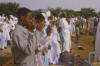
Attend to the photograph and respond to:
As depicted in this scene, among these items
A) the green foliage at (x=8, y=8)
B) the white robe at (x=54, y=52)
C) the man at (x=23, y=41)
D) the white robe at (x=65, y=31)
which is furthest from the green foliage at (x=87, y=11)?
the man at (x=23, y=41)

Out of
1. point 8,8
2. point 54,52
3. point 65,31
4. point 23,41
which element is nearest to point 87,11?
point 8,8

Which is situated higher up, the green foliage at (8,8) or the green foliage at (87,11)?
the green foliage at (8,8)

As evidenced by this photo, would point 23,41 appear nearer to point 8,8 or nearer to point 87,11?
point 87,11

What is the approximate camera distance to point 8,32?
12.2 m

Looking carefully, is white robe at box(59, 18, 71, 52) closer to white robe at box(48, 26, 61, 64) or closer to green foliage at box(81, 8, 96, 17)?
white robe at box(48, 26, 61, 64)

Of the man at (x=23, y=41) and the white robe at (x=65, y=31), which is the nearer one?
the man at (x=23, y=41)

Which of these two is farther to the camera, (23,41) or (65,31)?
(65,31)

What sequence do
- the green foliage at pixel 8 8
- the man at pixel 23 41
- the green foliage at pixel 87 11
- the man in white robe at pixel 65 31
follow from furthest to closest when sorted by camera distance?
the green foliage at pixel 8 8 → the green foliage at pixel 87 11 → the man in white robe at pixel 65 31 → the man at pixel 23 41

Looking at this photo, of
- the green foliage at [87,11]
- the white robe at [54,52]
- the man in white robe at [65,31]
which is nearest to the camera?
the white robe at [54,52]

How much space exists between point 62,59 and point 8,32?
196 inches

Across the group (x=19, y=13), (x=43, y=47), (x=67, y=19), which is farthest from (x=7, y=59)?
(x=19, y=13)

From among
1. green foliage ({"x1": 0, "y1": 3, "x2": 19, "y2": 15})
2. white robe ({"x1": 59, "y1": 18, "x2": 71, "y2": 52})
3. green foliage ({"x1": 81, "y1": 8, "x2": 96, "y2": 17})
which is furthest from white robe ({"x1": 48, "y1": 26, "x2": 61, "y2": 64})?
green foliage ({"x1": 0, "y1": 3, "x2": 19, "y2": 15})

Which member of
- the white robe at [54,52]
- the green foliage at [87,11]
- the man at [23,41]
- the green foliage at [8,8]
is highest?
the green foliage at [8,8]

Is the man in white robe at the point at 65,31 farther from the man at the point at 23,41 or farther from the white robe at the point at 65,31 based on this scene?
the man at the point at 23,41
